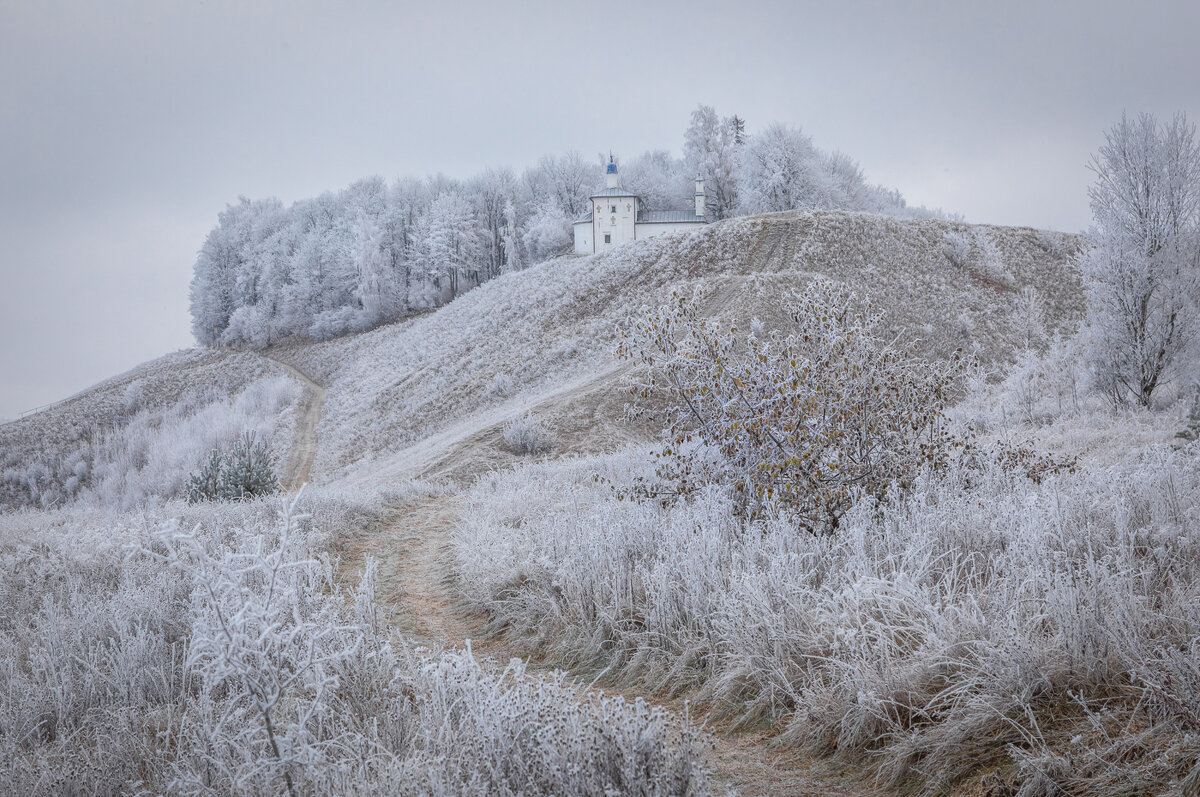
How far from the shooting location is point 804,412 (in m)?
5.85

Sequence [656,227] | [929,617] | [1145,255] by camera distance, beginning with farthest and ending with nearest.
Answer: [656,227] → [1145,255] → [929,617]

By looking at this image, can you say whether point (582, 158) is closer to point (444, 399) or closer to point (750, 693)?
point (444, 399)

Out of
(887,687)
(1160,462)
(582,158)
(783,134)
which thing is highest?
(582,158)

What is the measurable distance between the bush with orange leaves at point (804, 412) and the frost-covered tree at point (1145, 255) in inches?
332

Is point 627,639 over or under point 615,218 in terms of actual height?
under

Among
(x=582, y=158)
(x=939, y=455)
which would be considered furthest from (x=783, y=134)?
(x=939, y=455)

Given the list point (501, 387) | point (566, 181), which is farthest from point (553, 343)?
point (566, 181)

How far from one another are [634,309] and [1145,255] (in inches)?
746

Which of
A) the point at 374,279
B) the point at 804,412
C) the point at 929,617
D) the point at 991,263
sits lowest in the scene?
the point at 929,617

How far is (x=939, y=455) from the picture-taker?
6.26 m

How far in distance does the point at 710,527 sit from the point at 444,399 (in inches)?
923

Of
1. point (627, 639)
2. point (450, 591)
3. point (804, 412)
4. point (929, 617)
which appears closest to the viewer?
point (929, 617)

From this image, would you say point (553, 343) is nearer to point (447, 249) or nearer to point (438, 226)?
point (447, 249)

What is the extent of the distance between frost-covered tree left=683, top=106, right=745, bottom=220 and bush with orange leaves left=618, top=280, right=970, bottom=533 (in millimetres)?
49643
